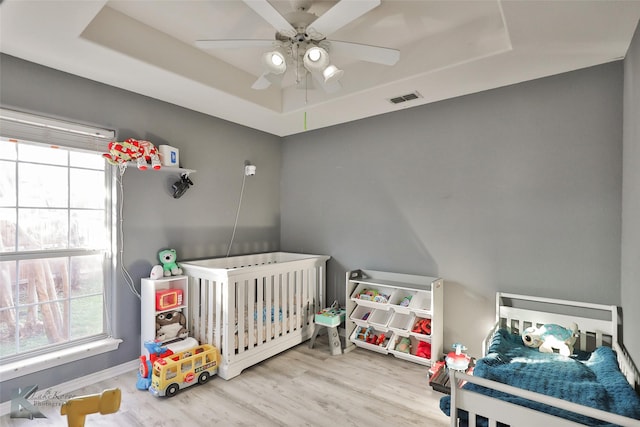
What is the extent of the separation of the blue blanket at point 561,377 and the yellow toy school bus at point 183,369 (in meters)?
1.72

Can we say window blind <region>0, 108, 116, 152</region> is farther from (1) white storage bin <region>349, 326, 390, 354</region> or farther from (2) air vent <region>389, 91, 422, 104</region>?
(1) white storage bin <region>349, 326, 390, 354</region>

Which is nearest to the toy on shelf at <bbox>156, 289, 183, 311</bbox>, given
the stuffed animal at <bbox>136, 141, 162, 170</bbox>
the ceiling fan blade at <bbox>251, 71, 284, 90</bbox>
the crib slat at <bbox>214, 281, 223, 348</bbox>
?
the crib slat at <bbox>214, 281, 223, 348</bbox>

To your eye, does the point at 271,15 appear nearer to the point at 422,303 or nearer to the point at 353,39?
the point at 353,39

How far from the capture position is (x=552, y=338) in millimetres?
2146

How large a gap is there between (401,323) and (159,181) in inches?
98.2

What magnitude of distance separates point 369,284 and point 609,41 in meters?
2.40

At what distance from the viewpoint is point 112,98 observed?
2582 mm

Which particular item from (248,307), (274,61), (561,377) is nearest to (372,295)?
(248,307)

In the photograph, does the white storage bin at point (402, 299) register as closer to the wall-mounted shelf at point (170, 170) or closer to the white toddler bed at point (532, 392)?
the white toddler bed at point (532, 392)

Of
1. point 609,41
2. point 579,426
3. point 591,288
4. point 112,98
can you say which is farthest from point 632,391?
point 112,98

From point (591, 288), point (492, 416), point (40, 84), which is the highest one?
point (40, 84)

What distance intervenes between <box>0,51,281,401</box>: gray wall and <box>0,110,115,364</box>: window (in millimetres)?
137

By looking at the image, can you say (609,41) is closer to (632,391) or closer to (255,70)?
(632,391)

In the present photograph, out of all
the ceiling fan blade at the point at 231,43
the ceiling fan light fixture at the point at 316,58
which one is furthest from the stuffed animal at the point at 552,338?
the ceiling fan blade at the point at 231,43
